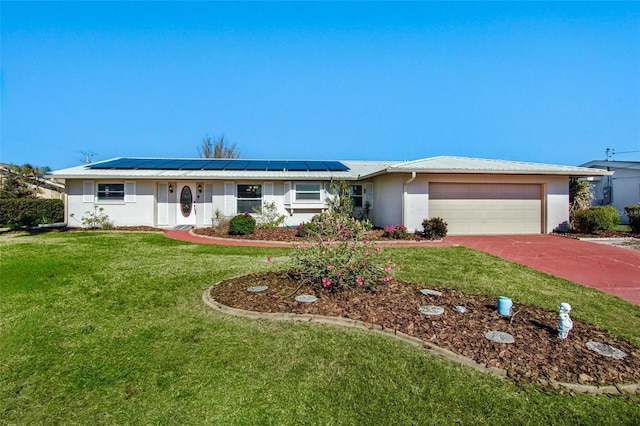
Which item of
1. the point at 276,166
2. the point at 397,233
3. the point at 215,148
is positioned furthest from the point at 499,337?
the point at 215,148

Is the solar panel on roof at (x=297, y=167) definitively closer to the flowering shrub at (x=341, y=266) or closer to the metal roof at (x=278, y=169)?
the metal roof at (x=278, y=169)

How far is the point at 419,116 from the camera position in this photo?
23.2 metres

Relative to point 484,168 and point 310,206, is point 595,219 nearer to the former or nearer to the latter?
point 484,168

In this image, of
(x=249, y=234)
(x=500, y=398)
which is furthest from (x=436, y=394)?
(x=249, y=234)

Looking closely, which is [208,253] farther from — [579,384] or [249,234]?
[579,384]

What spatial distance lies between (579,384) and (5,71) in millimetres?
20442

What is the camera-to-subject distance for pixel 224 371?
3.14 m

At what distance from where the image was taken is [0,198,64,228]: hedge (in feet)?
49.3

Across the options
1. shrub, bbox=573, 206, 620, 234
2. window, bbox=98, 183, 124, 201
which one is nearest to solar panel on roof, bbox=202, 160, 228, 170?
window, bbox=98, 183, 124, 201

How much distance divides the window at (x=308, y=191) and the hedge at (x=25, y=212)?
12.0 metres

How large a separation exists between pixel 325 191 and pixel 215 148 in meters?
25.5

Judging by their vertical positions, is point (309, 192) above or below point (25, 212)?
above

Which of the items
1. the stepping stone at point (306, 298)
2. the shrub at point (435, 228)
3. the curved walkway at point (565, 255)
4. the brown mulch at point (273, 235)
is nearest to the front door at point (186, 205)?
the curved walkway at point (565, 255)

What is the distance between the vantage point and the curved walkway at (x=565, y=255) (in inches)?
268
